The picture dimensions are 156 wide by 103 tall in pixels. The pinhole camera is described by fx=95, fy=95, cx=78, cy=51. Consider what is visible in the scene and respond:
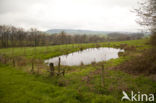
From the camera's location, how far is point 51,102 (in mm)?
7062

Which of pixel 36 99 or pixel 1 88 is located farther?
pixel 1 88

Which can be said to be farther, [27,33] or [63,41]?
[27,33]

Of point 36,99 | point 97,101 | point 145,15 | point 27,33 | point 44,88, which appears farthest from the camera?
point 27,33

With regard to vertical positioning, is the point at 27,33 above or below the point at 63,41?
above

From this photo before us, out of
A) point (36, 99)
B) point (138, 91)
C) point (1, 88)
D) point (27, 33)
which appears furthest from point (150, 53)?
point (27, 33)

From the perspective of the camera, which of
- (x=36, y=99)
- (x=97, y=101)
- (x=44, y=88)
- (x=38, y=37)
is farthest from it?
(x=38, y=37)

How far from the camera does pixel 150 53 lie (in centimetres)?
1226

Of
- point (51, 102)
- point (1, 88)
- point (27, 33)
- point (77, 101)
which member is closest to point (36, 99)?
point (51, 102)

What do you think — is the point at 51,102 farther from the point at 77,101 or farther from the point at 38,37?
the point at 38,37

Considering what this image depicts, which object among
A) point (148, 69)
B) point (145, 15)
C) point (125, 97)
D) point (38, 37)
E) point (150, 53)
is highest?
point (38, 37)

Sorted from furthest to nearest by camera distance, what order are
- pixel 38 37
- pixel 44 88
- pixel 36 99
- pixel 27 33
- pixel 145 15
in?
pixel 27 33, pixel 38 37, pixel 145 15, pixel 44 88, pixel 36 99

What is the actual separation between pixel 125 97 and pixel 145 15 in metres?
9.32

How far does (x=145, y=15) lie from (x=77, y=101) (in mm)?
11690

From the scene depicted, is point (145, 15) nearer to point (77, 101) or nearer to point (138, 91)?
point (138, 91)
